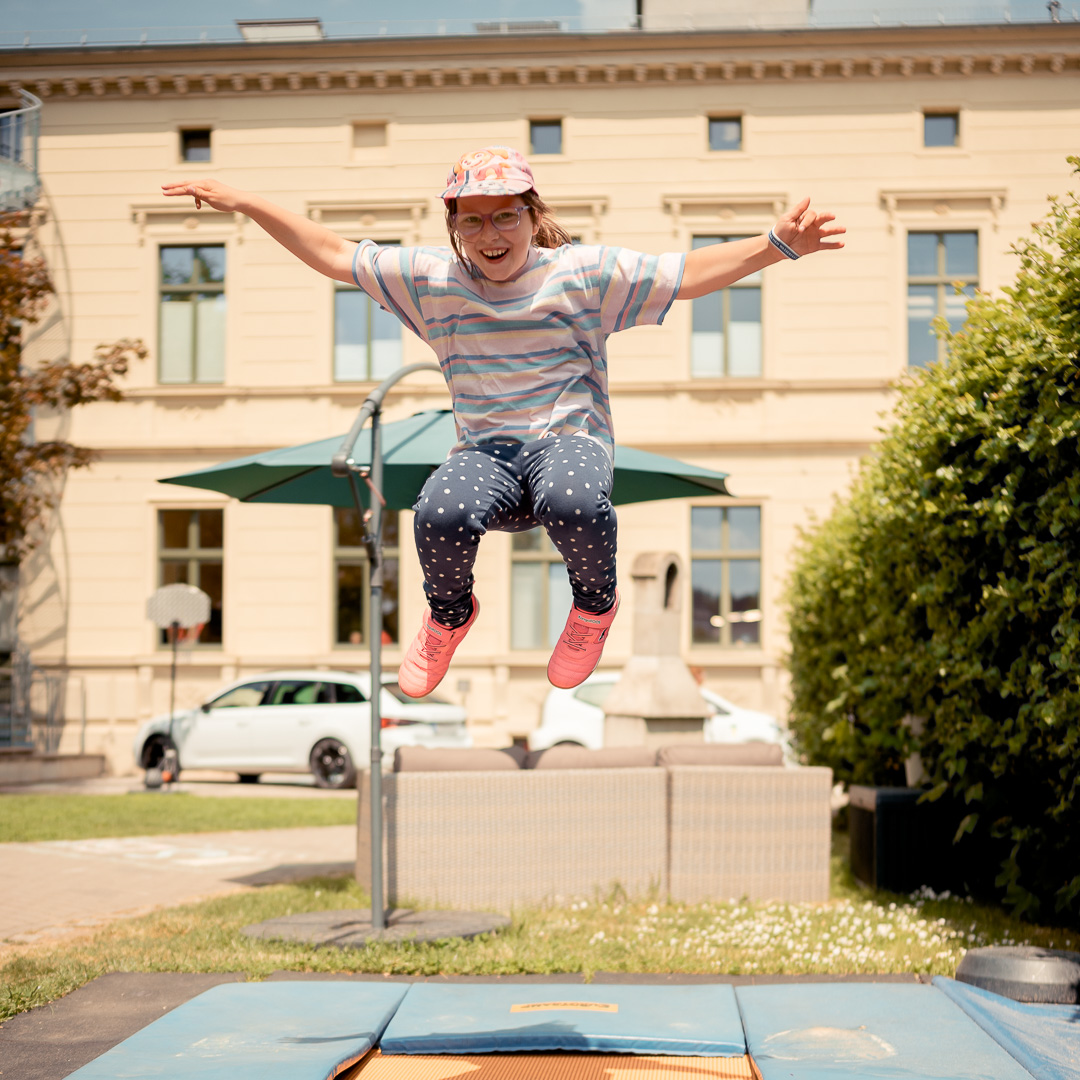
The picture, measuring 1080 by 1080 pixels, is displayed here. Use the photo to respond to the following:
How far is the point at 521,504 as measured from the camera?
356 centimetres

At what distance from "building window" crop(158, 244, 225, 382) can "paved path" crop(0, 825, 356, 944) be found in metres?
11.4

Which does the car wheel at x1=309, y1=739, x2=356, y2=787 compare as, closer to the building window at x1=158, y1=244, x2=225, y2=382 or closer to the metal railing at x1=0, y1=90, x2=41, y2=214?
the building window at x1=158, y1=244, x2=225, y2=382

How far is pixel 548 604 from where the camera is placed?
69.1 ft

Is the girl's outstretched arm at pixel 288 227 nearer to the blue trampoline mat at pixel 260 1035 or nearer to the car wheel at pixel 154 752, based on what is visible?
the blue trampoline mat at pixel 260 1035

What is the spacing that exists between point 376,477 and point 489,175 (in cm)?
378

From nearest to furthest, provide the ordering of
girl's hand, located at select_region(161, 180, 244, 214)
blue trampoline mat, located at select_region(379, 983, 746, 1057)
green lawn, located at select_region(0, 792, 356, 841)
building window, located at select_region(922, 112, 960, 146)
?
girl's hand, located at select_region(161, 180, 244, 214) < blue trampoline mat, located at select_region(379, 983, 746, 1057) < green lawn, located at select_region(0, 792, 356, 841) < building window, located at select_region(922, 112, 960, 146)

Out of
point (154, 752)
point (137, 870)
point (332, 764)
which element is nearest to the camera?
point (137, 870)

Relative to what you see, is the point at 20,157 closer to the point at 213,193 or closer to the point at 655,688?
the point at 655,688

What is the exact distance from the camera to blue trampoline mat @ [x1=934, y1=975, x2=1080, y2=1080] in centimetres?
458

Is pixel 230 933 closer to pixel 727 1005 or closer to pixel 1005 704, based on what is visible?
pixel 727 1005

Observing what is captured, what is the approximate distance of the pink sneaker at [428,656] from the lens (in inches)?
147

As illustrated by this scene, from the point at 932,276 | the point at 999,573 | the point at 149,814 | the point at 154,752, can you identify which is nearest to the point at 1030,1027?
the point at 999,573

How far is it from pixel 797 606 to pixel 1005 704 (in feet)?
17.6

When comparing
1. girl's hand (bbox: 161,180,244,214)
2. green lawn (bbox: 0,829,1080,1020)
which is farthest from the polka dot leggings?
green lawn (bbox: 0,829,1080,1020)
